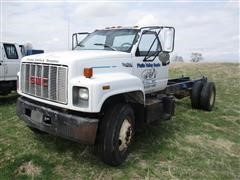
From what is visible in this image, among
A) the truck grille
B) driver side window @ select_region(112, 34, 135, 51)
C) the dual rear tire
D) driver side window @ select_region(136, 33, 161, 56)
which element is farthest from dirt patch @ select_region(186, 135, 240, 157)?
the truck grille

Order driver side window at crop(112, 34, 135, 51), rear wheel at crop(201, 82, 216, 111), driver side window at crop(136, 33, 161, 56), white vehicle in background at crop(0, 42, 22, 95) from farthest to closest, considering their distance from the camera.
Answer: white vehicle in background at crop(0, 42, 22, 95)
rear wheel at crop(201, 82, 216, 111)
driver side window at crop(136, 33, 161, 56)
driver side window at crop(112, 34, 135, 51)

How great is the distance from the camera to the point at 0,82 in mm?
9297

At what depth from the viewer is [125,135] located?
4719 mm

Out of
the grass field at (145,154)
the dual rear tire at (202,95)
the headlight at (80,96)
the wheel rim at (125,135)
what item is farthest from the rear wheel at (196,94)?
the headlight at (80,96)

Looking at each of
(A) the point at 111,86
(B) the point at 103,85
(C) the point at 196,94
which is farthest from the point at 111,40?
(C) the point at 196,94

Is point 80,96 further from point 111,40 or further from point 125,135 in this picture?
point 111,40

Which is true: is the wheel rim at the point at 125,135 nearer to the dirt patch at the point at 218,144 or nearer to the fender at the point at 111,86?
the fender at the point at 111,86

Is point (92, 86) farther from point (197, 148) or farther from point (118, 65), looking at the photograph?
point (197, 148)

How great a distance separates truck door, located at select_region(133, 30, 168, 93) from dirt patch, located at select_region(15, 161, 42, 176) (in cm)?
233

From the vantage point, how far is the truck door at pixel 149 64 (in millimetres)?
5504

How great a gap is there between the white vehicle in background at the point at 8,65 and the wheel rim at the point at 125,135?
5897 millimetres

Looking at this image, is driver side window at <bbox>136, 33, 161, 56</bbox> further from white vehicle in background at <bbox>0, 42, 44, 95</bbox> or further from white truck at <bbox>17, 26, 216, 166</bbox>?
white vehicle in background at <bbox>0, 42, 44, 95</bbox>

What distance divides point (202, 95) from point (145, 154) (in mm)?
4168

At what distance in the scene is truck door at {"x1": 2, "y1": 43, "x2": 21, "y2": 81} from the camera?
9.42 m
